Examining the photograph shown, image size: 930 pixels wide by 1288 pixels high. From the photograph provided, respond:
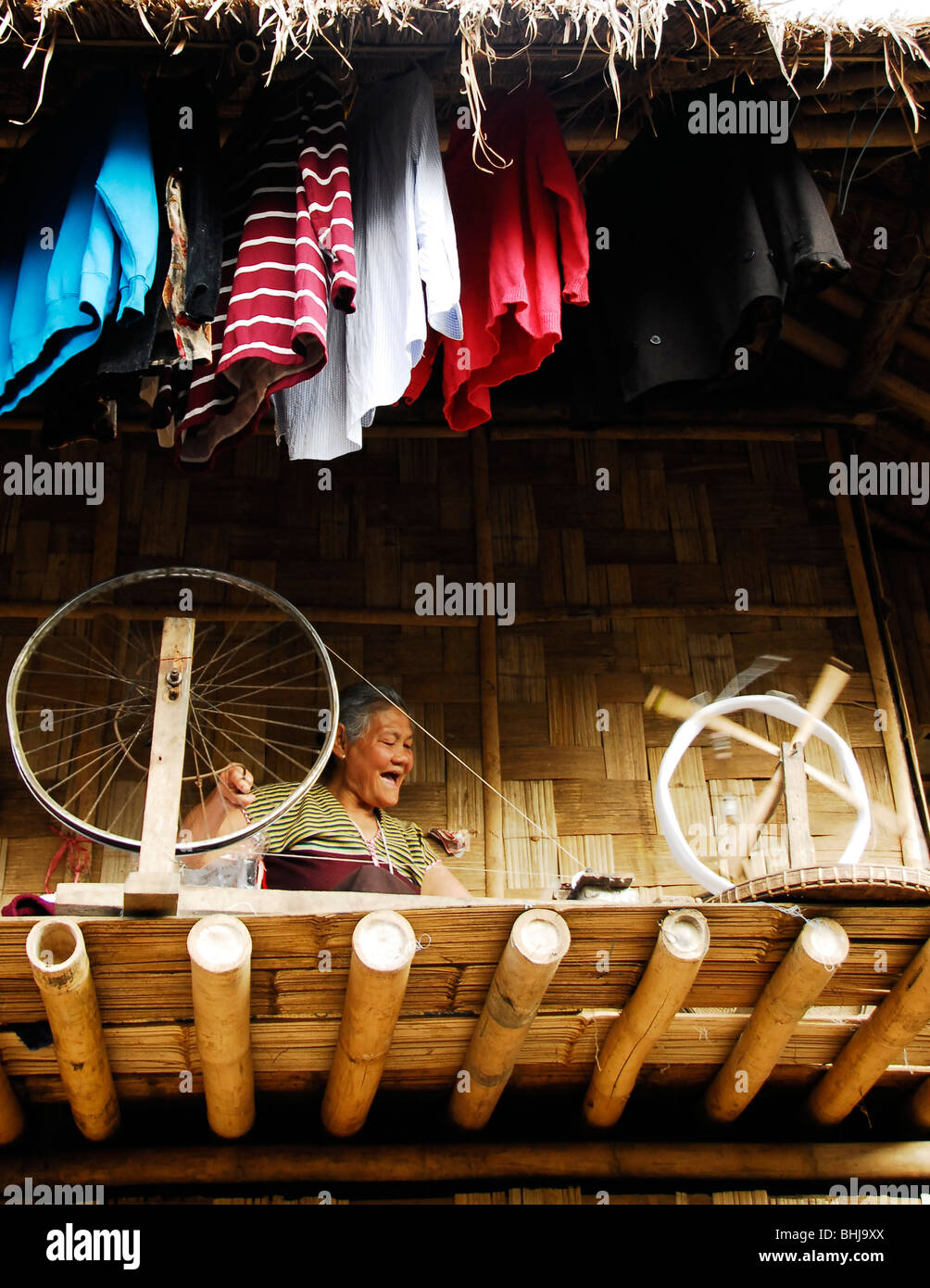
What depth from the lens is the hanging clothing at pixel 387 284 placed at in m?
3.76

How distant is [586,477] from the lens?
5523 mm

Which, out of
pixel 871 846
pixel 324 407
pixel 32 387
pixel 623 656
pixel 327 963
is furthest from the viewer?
pixel 623 656

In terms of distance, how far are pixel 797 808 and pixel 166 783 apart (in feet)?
5.43

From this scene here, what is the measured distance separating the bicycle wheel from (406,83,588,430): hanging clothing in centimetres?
124

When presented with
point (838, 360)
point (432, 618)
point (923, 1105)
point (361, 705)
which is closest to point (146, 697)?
point (361, 705)

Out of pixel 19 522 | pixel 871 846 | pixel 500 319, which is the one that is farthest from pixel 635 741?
pixel 19 522

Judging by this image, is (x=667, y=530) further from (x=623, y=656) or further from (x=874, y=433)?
(x=874, y=433)

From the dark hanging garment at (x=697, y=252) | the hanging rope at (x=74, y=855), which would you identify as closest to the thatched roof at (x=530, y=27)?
the dark hanging garment at (x=697, y=252)

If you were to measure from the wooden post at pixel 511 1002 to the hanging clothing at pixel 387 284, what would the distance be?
1439 mm

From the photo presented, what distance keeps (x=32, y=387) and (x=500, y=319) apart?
130 cm

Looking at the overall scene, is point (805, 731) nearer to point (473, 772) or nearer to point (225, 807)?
point (473, 772)

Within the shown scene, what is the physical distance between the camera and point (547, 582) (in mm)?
5277

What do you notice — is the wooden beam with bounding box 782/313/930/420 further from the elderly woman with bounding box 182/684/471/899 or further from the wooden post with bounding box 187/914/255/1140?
the wooden post with bounding box 187/914/255/1140

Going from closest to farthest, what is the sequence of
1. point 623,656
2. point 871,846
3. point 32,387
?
1. point 32,387
2. point 871,846
3. point 623,656
